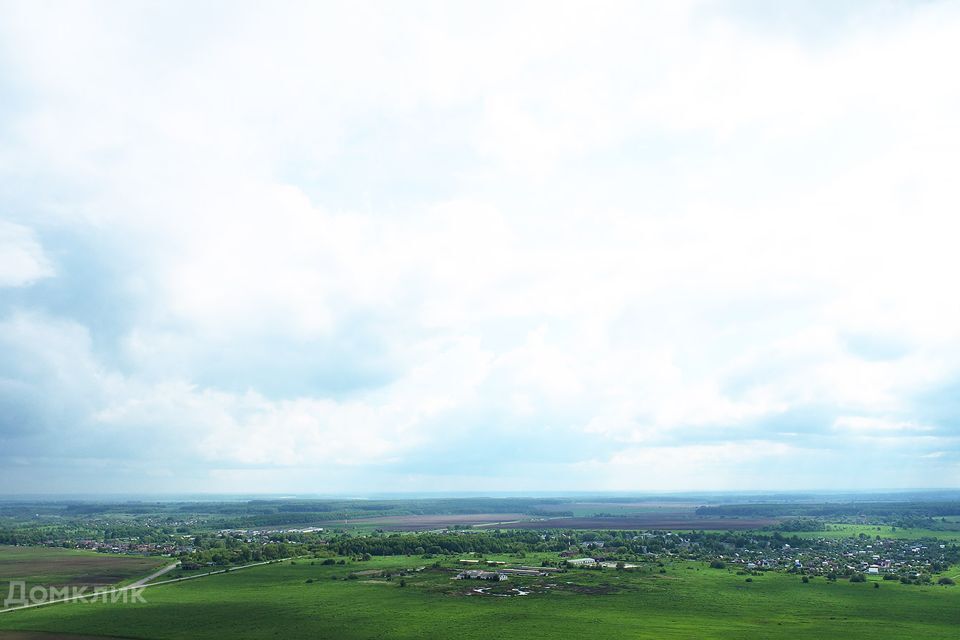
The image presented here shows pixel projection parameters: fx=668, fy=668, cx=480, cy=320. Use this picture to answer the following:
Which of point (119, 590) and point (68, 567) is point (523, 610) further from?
point (68, 567)

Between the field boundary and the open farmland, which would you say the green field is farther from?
the open farmland

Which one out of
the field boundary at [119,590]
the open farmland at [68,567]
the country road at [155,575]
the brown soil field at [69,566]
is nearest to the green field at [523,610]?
the field boundary at [119,590]

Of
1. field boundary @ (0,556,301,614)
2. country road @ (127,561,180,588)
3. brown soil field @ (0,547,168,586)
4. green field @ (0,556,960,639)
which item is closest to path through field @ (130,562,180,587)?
country road @ (127,561,180,588)

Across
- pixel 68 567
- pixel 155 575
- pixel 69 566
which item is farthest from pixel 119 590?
pixel 69 566

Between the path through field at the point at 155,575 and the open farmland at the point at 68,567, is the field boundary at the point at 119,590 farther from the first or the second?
the open farmland at the point at 68,567

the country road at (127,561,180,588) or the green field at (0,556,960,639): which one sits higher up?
the green field at (0,556,960,639)

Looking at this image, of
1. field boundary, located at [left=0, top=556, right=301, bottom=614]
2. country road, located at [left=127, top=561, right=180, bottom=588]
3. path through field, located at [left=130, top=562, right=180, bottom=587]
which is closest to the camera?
field boundary, located at [left=0, top=556, right=301, bottom=614]
